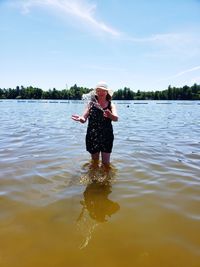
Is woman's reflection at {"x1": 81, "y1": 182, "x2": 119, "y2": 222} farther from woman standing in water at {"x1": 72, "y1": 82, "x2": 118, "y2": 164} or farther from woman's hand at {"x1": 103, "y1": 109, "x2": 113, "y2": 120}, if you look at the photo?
woman's hand at {"x1": 103, "y1": 109, "x2": 113, "y2": 120}

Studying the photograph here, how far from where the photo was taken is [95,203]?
5.79m

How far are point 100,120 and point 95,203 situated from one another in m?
2.80

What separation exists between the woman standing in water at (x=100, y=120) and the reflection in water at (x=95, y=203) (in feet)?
2.37

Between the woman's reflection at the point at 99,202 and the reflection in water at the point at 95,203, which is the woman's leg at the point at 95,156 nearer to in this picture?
the reflection in water at the point at 95,203

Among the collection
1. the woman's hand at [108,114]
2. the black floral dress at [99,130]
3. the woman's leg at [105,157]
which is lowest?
the woman's leg at [105,157]

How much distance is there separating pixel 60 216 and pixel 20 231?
2.59 ft

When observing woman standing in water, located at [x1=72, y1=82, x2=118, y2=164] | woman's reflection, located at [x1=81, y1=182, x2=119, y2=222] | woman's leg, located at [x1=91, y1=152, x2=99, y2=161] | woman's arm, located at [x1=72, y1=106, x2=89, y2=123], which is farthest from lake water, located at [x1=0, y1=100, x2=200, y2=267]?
woman's arm, located at [x1=72, y1=106, x2=89, y2=123]

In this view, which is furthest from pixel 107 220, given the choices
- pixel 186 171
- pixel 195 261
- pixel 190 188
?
pixel 186 171

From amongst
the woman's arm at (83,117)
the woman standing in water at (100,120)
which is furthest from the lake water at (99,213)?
the woman's arm at (83,117)

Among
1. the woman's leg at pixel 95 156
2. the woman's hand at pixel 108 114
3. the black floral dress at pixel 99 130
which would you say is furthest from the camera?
the woman's leg at pixel 95 156

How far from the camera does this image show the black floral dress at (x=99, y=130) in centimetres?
788

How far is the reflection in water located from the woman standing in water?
0.72 meters

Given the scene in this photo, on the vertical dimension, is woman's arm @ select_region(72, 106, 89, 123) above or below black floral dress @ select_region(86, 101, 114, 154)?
above

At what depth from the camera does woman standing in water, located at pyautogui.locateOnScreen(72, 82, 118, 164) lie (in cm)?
772
